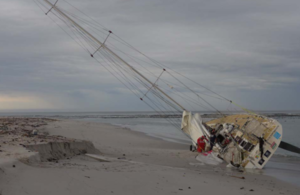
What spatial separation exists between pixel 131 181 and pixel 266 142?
8.96 metres

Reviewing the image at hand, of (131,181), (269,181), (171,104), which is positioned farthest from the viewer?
(171,104)

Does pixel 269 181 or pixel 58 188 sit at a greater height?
pixel 58 188

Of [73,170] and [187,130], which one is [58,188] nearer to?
[73,170]

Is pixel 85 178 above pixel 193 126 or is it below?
below

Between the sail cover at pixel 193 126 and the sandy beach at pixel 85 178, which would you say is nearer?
the sandy beach at pixel 85 178

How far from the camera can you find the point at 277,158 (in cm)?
1830

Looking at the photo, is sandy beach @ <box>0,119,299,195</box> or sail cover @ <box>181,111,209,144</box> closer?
sandy beach @ <box>0,119,299,195</box>

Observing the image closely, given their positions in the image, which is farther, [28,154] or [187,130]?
[187,130]

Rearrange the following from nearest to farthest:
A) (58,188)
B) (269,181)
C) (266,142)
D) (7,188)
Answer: (7,188) → (58,188) → (269,181) → (266,142)

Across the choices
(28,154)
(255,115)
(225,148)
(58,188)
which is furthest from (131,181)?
(255,115)

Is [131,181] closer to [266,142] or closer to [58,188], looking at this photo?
[58,188]

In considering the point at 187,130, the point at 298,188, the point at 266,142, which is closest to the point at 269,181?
the point at 298,188

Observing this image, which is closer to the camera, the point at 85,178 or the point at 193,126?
the point at 85,178

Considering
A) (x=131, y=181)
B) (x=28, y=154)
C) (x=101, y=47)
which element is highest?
(x=101, y=47)
